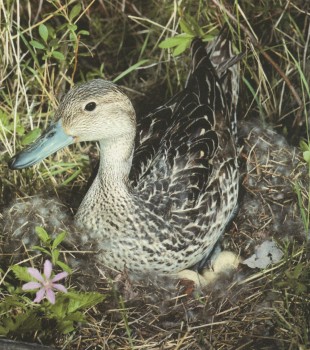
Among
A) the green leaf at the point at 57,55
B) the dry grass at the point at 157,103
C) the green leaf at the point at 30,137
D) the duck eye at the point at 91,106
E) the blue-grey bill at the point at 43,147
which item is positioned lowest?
the dry grass at the point at 157,103

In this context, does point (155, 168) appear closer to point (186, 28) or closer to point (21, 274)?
point (186, 28)

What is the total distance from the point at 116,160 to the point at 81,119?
10.3 inches

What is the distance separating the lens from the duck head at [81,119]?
10.9 feet

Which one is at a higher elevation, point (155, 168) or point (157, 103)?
point (155, 168)

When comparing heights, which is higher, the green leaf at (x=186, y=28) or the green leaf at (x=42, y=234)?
the green leaf at (x=186, y=28)

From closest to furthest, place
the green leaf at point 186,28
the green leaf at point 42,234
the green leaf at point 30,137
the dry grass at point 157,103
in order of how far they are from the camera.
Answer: the green leaf at point 42,234 → the dry grass at point 157,103 → the green leaf at point 30,137 → the green leaf at point 186,28

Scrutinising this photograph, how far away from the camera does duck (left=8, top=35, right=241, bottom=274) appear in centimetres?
336

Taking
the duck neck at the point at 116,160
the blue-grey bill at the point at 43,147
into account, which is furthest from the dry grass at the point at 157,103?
the blue-grey bill at the point at 43,147

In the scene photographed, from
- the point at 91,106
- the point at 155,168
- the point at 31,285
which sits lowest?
the point at 155,168

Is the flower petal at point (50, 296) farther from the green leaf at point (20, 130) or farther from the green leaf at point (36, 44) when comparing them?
the green leaf at point (36, 44)

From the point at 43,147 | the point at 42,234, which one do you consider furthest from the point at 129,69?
the point at 42,234

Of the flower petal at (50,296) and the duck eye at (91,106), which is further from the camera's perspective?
the duck eye at (91,106)

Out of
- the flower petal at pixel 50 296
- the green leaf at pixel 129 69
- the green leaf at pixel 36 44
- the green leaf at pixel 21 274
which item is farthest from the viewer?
the green leaf at pixel 129 69

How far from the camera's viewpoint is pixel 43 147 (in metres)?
3.34
